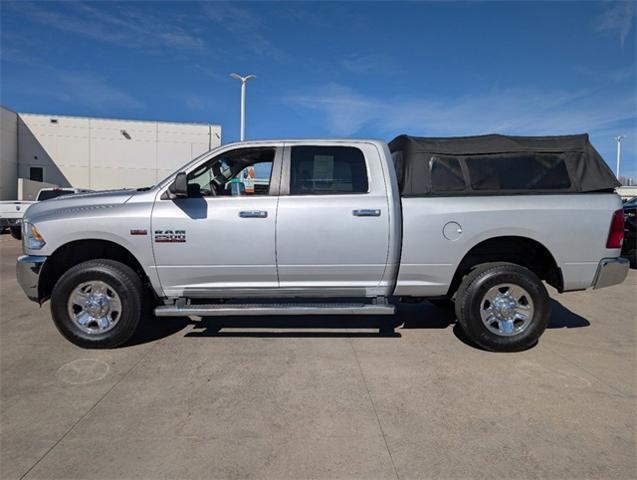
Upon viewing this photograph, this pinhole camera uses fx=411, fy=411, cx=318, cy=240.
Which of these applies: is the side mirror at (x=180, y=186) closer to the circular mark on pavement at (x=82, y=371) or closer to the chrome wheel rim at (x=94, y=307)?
the chrome wheel rim at (x=94, y=307)

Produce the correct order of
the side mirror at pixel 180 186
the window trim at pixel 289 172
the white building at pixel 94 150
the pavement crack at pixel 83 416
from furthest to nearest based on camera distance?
1. the white building at pixel 94 150
2. the window trim at pixel 289 172
3. the side mirror at pixel 180 186
4. the pavement crack at pixel 83 416

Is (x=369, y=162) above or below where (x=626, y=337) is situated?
above

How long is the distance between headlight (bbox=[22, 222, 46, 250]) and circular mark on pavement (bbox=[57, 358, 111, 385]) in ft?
3.95

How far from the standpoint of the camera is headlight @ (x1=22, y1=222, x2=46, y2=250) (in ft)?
13.4

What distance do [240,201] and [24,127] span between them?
39.5 meters

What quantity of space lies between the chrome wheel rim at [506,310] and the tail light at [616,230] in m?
1.02

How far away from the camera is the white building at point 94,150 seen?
113 feet

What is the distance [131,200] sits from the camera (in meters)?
4.14

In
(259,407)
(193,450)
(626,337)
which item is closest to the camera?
(193,450)

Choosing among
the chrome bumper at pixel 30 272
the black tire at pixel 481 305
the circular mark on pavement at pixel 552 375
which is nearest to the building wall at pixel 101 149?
the chrome bumper at pixel 30 272

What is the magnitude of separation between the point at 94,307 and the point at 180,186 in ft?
4.93

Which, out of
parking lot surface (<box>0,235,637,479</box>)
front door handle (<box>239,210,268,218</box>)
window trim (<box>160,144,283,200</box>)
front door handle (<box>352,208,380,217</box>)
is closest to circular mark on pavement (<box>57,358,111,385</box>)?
parking lot surface (<box>0,235,637,479</box>)

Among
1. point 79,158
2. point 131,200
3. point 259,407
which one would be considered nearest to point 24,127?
point 79,158

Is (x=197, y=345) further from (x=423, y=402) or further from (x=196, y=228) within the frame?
(x=423, y=402)
